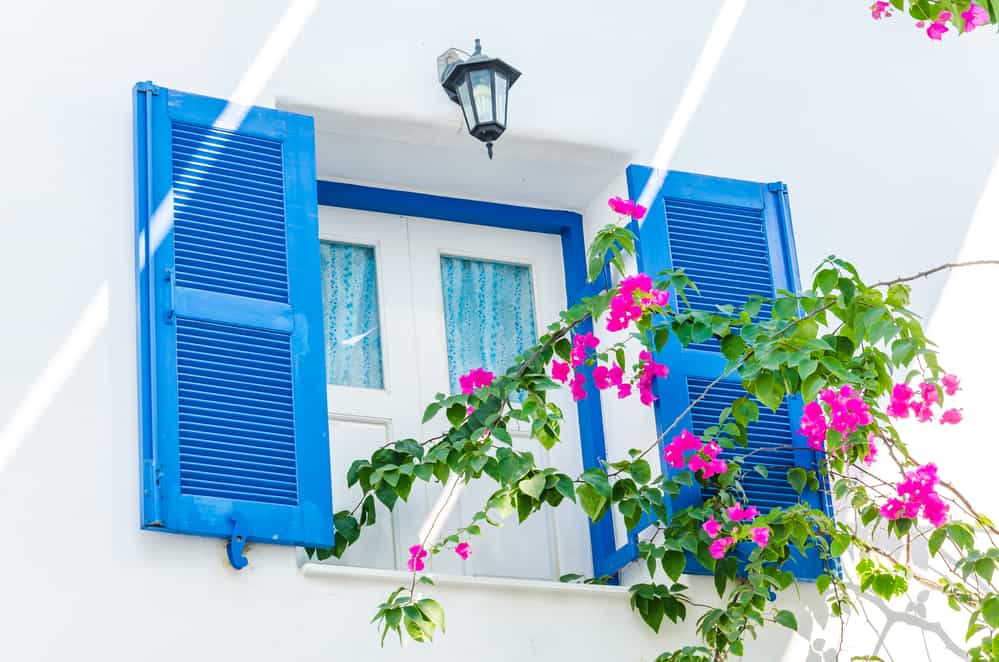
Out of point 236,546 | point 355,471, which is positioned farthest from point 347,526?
point 236,546

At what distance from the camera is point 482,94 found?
6133mm

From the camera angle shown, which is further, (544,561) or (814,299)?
(544,561)

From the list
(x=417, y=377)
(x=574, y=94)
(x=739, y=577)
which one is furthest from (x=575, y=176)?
Answer: (x=739, y=577)

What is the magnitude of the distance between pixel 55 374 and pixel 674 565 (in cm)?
173

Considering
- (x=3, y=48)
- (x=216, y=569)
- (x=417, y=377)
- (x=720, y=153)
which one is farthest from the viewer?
(x=720, y=153)

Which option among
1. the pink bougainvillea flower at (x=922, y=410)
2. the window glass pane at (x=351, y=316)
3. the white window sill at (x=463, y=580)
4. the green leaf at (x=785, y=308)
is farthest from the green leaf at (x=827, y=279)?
the window glass pane at (x=351, y=316)

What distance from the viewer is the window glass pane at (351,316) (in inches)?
241

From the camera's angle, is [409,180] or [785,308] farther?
[409,180]

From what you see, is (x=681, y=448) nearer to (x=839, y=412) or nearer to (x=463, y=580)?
(x=839, y=412)

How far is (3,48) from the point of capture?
5.77 metres

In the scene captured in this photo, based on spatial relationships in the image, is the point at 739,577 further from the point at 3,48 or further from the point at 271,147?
the point at 3,48

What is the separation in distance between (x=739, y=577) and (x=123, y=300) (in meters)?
1.86

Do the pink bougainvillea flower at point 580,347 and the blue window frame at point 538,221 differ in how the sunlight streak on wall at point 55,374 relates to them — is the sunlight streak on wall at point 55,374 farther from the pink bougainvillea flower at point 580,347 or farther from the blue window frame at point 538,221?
the pink bougainvillea flower at point 580,347

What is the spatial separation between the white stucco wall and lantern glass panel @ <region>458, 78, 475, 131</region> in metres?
0.08
